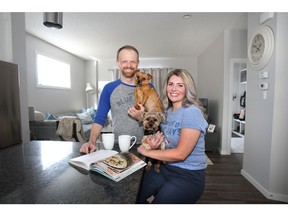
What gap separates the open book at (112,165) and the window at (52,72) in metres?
4.14

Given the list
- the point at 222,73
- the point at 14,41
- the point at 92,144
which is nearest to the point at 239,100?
the point at 222,73

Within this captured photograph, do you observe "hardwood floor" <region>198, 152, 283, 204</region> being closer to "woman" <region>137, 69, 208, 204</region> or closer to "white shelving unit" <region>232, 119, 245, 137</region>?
"woman" <region>137, 69, 208, 204</region>

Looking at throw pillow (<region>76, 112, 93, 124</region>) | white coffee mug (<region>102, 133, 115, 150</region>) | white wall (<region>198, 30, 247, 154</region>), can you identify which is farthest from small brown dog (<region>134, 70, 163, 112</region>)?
throw pillow (<region>76, 112, 93, 124</region>)

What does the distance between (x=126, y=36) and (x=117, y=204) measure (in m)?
3.83

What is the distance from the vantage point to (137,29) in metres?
3.49

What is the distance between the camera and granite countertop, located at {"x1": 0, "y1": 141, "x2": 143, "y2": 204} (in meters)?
0.59

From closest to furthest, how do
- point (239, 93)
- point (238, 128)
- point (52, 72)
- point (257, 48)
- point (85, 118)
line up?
point (257, 48)
point (52, 72)
point (85, 118)
point (239, 93)
point (238, 128)

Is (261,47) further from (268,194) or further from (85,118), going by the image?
(85,118)

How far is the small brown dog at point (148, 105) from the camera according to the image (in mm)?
1062

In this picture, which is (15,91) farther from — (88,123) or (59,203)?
(88,123)

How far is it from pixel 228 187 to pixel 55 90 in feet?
15.3

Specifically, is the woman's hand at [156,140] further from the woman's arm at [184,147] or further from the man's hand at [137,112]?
the man's hand at [137,112]

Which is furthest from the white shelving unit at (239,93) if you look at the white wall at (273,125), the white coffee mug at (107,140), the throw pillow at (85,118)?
the white coffee mug at (107,140)
